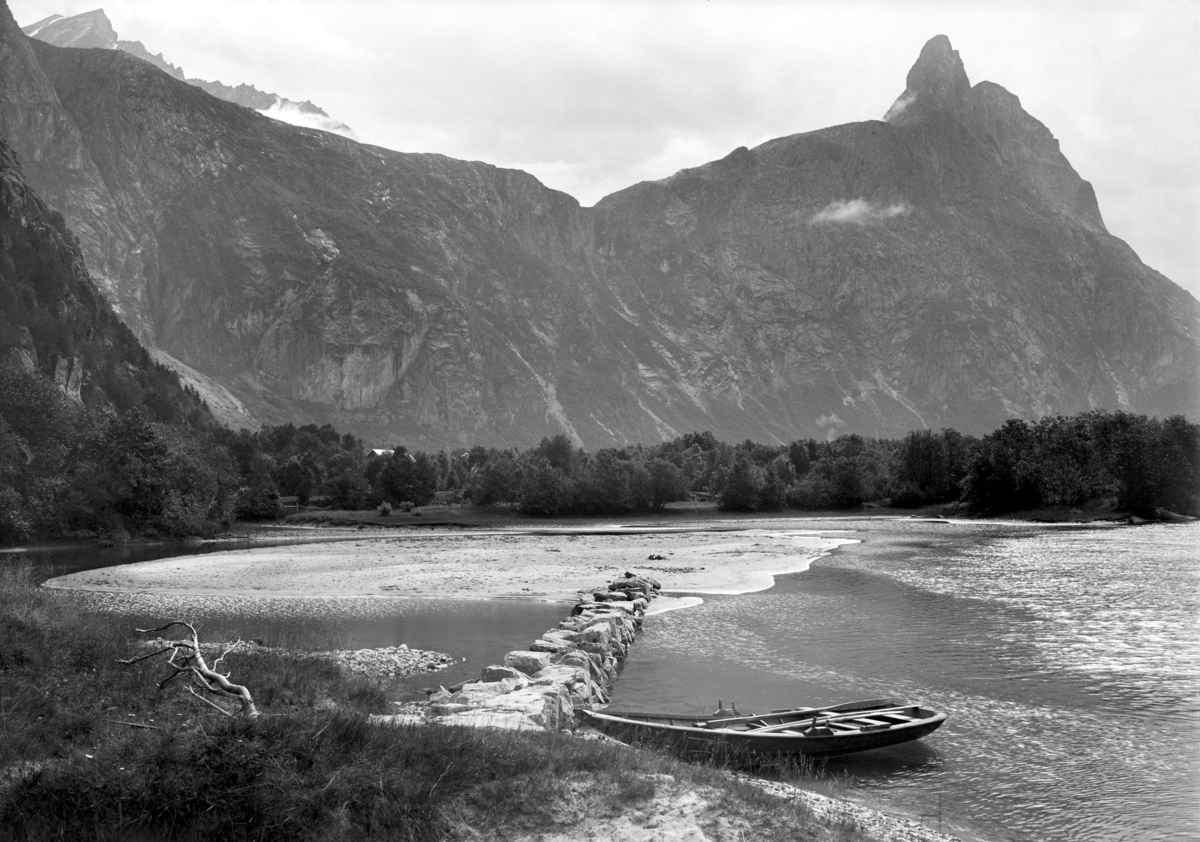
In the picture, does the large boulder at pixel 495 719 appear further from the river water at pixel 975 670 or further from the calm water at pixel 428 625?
the river water at pixel 975 670

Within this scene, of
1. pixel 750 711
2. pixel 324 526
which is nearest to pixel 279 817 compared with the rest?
pixel 750 711

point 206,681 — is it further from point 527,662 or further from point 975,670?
point 975,670

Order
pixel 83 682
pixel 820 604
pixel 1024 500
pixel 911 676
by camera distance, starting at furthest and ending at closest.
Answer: pixel 1024 500 → pixel 820 604 → pixel 911 676 → pixel 83 682

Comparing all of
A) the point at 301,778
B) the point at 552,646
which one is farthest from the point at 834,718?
the point at 301,778

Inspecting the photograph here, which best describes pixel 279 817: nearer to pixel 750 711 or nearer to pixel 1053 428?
pixel 750 711

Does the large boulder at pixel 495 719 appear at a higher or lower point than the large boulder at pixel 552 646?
higher

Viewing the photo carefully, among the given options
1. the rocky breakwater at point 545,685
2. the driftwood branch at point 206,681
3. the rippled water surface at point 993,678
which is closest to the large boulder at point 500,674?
the rocky breakwater at point 545,685

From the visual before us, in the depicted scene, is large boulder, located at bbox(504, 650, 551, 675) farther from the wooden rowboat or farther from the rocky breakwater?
the wooden rowboat
